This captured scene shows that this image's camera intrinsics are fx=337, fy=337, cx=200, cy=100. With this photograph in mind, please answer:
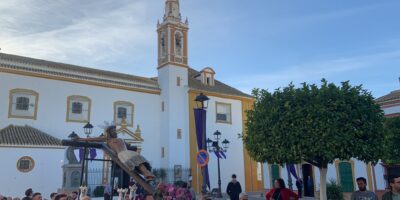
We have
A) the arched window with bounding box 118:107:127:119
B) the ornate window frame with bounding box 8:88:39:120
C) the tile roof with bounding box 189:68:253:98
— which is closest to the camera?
the ornate window frame with bounding box 8:88:39:120

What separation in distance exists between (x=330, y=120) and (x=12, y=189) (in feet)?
51.4

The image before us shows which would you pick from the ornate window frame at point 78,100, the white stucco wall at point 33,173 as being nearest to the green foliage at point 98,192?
the white stucco wall at point 33,173

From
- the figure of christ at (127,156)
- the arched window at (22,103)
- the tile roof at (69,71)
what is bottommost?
the figure of christ at (127,156)

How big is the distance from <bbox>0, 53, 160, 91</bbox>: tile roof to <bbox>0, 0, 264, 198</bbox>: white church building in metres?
0.05

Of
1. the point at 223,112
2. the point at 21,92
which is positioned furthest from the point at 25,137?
the point at 223,112

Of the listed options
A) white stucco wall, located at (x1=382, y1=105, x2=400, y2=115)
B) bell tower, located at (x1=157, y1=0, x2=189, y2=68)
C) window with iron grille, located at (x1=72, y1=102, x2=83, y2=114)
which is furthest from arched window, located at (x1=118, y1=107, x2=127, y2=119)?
white stucco wall, located at (x1=382, y1=105, x2=400, y2=115)

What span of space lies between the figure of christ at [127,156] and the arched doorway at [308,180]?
18564 millimetres

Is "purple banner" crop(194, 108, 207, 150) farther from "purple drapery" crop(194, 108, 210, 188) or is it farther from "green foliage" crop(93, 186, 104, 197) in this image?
"green foliage" crop(93, 186, 104, 197)

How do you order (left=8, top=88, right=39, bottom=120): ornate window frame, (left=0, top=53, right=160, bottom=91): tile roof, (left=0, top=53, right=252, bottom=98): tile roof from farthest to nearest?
(left=0, top=53, right=252, bottom=98): tile roof < (left=0, top=53, right=160, bottom=91): tile roof < (left=8, top=88, right=39, bottom=120): ornate window frame

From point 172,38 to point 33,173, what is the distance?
1397cm

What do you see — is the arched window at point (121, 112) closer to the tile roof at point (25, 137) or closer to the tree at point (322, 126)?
the tile roof at point (25, 137)

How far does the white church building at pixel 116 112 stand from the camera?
18.3 m

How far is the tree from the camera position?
34.6ft

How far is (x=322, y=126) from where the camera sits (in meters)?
10.5
